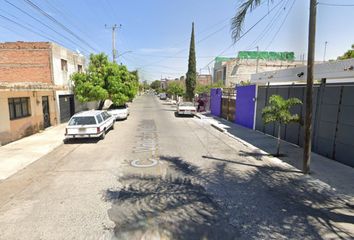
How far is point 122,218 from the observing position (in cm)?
515

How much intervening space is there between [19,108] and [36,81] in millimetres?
5834

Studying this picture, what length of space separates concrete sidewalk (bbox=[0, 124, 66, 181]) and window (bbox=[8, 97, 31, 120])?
133cm

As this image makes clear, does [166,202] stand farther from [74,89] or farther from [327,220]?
[74,89]

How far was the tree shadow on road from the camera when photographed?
467cm

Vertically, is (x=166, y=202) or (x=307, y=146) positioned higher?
(x=307, y=146)

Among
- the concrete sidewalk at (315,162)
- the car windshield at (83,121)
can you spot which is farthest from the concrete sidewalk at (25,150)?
the concrete sidewalk at (315,162)

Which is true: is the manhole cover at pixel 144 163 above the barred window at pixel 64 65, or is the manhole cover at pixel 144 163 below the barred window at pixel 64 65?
below

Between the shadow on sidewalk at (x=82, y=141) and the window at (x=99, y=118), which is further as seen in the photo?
the window at (x=99, y=118)

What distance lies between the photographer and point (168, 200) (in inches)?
233

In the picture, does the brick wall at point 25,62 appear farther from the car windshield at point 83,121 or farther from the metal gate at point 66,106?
the car windshield at point 83,121

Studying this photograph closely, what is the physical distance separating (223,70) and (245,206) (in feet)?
168

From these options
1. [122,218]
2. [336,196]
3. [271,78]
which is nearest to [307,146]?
[336,196]

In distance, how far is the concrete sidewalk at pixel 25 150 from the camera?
8.92 metres

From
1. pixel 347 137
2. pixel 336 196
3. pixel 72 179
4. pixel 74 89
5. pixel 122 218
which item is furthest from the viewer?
pixel 74 89
